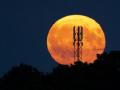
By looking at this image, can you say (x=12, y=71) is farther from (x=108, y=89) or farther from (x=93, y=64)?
(x=108, y=89)

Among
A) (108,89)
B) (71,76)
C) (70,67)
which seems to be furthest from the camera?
(70,67)

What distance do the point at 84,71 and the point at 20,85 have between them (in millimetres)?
6147

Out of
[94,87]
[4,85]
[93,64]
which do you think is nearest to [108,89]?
[94,87]

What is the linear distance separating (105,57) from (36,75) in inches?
326

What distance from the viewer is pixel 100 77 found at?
84.9 m

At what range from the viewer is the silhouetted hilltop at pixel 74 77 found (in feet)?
277

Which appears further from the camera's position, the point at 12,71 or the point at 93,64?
the point at 12,71

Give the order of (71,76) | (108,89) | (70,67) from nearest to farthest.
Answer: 1. (108,89)
2. (71,76)
3. (70,67)

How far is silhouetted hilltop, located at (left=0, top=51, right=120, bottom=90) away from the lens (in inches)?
3327

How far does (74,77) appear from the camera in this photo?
3465 inches

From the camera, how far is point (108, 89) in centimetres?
8319

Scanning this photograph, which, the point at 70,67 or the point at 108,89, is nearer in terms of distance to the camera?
the point at 108,89

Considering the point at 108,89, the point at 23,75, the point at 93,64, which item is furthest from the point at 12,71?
the point at 108,89

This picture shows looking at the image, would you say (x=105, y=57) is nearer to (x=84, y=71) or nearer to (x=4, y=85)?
(x=84, y=71)
